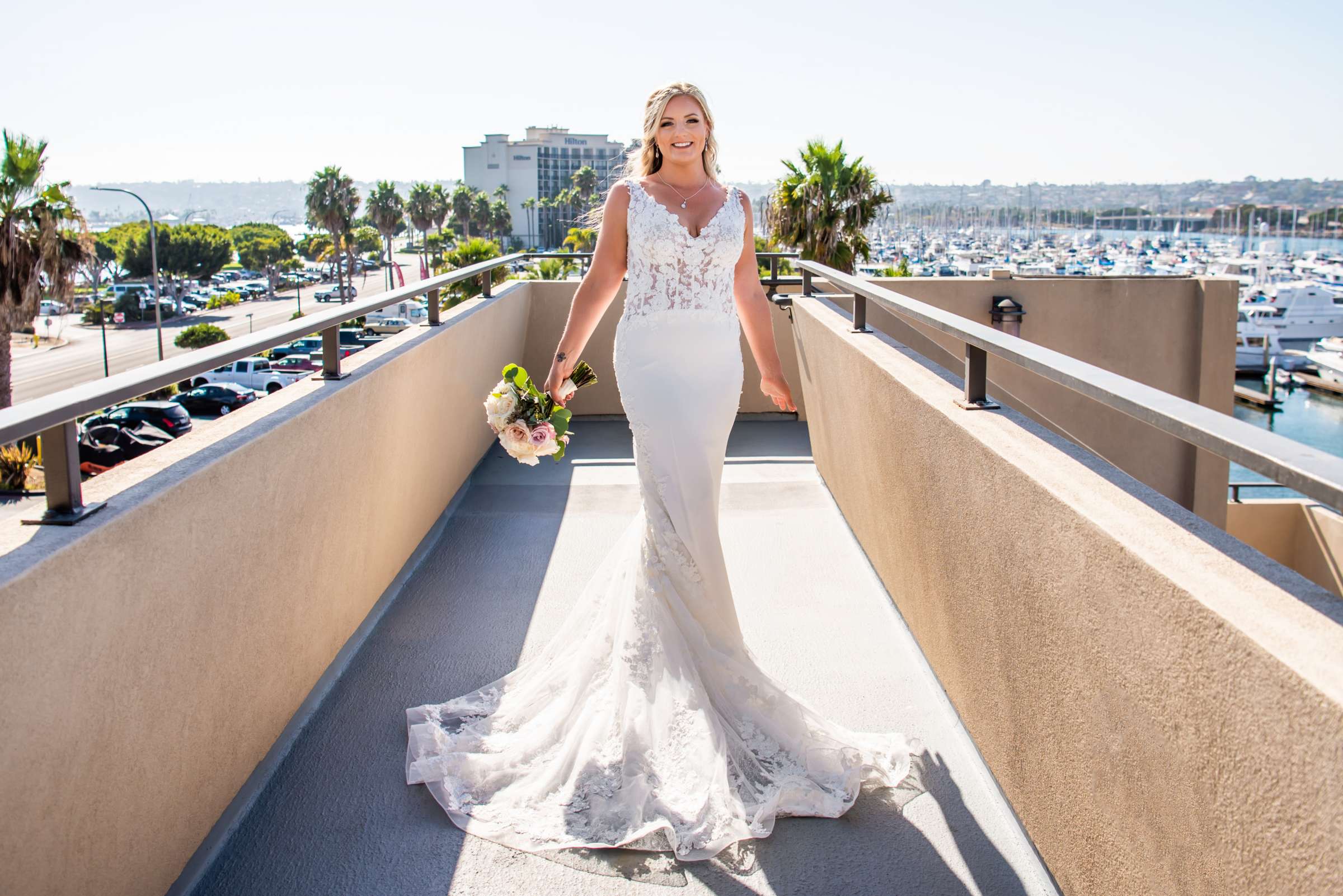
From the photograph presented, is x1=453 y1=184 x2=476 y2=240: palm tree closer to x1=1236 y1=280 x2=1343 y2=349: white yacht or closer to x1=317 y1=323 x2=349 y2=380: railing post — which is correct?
x1=1236 y1=280 x2=1343 y2=349: white yacht

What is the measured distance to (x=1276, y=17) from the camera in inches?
2292

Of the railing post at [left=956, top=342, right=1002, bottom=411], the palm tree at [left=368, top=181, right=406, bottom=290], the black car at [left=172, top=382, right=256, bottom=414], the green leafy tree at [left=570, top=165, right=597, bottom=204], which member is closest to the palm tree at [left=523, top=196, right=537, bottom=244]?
the green leafy tree at [left=570, top=165, right=597, bottom=204]

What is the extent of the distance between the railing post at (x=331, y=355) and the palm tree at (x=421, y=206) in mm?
101991

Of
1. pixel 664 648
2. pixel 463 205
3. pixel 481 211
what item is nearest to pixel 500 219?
pixel 481 211

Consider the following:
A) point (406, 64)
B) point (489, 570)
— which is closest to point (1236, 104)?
point (406, 64)

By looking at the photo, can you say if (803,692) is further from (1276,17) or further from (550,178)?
(550,178)

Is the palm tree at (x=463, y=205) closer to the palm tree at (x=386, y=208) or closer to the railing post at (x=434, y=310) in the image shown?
the palm tree at (x=386, y=208)

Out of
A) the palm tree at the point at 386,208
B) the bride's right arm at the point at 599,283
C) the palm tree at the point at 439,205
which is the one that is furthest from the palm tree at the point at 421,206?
the bride's right arm at the point at 599,283

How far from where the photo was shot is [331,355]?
12.1 feet

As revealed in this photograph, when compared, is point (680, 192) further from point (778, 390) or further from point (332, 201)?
point (332, 201)

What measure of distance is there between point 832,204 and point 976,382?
18140 mm

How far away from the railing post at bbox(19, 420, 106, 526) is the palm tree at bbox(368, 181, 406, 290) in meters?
95.5

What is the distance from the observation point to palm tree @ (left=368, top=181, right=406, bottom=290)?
92.9 m

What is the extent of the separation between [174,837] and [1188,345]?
1101 cm
